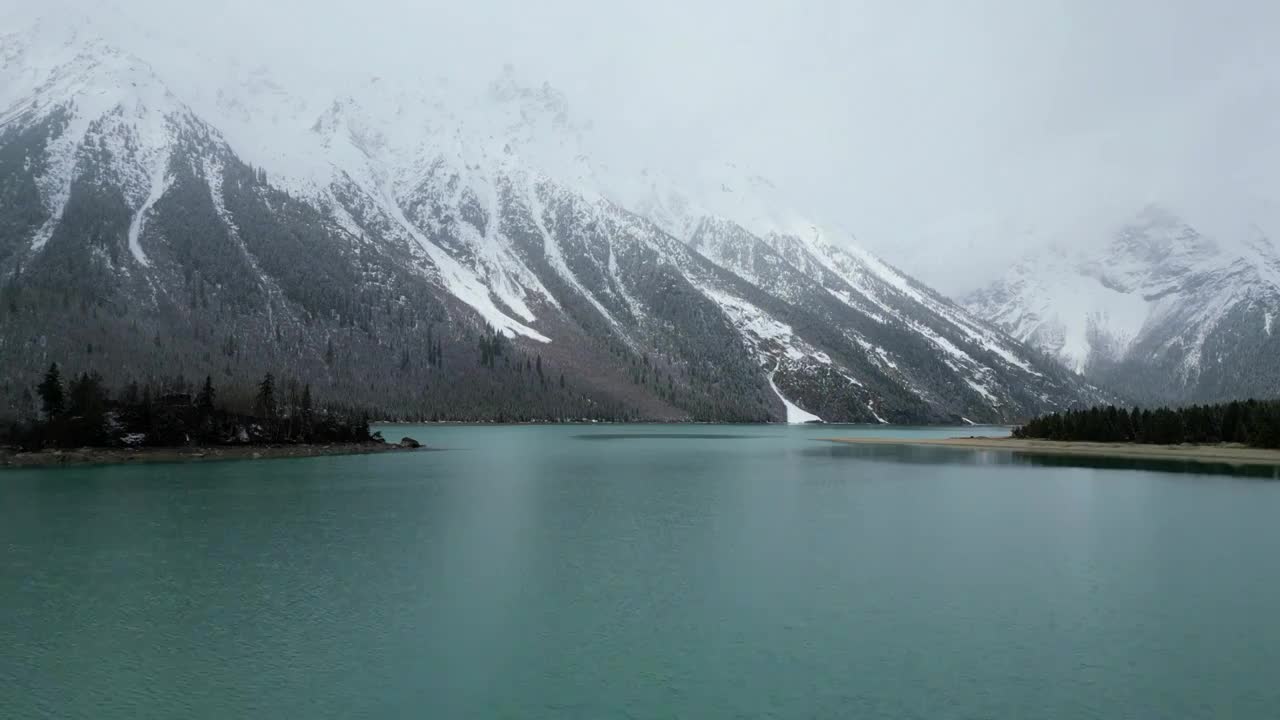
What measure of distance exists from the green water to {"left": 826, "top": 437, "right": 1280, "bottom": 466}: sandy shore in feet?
165

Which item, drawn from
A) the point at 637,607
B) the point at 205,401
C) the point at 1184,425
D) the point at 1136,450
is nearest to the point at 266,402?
the point at 205,401

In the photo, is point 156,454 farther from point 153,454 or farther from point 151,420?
point 151,420

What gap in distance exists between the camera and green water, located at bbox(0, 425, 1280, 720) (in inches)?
926

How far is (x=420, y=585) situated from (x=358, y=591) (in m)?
2.60

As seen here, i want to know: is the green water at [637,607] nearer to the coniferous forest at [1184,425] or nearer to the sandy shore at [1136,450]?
the sandy shore at [1136,450]

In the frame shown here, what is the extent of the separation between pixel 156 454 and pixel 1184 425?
14496 centimetres

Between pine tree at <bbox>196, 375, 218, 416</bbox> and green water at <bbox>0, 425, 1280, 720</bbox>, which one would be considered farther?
pine tree at <bbox>196, 375, 218, 416</bbox>

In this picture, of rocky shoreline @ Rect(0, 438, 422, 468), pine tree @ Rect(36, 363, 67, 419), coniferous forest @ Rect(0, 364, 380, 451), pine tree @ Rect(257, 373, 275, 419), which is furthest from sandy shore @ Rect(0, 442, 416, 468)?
pine tree @ Rect(36, 363, 67, 419)

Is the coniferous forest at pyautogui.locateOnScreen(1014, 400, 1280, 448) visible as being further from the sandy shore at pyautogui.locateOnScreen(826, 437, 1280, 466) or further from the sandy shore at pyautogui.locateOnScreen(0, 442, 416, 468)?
the sandy shore at pyautogui.locateOnScreen(0, 442, 416, 468)

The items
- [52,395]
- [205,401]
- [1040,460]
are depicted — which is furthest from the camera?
[1040,460]

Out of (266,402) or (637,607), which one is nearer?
(637,607)

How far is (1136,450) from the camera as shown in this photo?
124938mm

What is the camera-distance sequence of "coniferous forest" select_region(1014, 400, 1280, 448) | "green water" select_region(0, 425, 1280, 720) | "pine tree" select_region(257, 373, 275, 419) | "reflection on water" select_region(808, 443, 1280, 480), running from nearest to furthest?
1. "green water" select_region(0, 425, 1280, 720)
2. "reflection on water" select_region(808, 443, 1280, 480)
3. "coniferous forest" select_region(1014, 400, 1280, 448)
4. "pine tree" select_region(257, 373, 275, 419)

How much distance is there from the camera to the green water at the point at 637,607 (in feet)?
77.2
